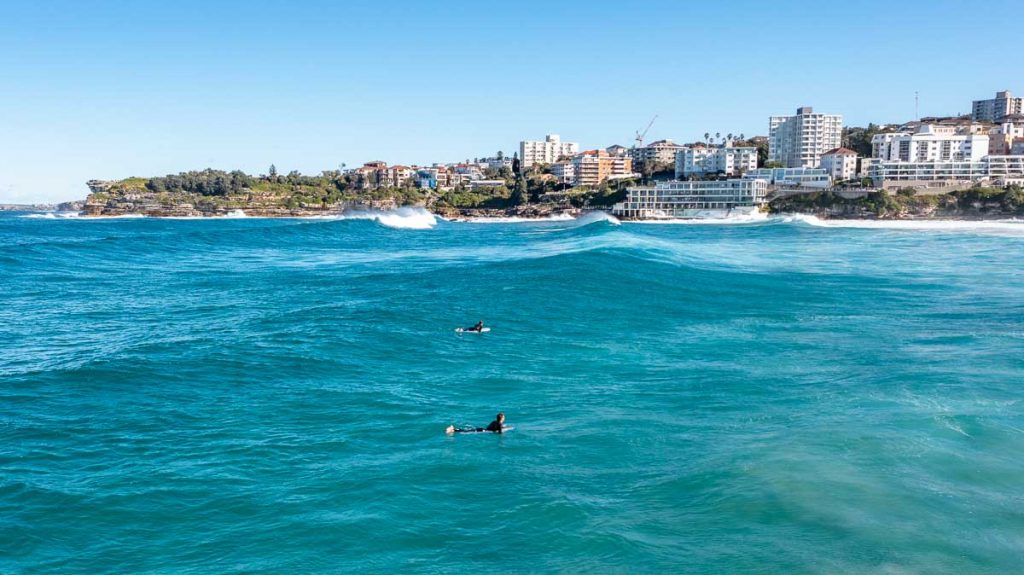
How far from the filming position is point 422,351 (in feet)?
84.0

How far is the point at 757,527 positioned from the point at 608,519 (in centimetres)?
251

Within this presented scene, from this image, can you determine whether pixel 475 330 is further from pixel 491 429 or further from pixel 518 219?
pixel 518 219

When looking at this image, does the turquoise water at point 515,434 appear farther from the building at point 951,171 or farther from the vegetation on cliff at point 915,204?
the building at point 951,171

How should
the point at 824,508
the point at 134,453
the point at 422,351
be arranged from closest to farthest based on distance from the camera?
the point at 824,508
the point at 134,453
the point at 422,351

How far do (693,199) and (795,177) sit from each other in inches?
903

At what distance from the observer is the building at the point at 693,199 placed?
504ft

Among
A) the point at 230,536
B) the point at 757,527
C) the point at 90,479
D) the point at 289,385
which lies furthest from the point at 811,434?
the point at 90,479

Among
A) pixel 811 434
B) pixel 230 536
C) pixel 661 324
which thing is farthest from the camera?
pixel 661 324

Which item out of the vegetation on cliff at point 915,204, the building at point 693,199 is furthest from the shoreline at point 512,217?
the building at point 693,199

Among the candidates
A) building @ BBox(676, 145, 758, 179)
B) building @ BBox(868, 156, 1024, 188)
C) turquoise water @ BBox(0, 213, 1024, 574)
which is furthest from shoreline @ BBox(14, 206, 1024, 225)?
turquoise water @ BBox(0, 213, 1024, 574)

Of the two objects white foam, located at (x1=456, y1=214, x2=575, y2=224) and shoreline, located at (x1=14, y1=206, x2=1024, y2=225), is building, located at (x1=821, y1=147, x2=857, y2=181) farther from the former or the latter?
white foam, located at (x1=456, y1=214, x2=575, y2=224)

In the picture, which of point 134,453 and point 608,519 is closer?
point 608,519

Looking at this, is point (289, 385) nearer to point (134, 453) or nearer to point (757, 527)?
point (134, 453)

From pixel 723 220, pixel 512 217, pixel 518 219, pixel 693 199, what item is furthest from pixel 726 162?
pixel 518 219
